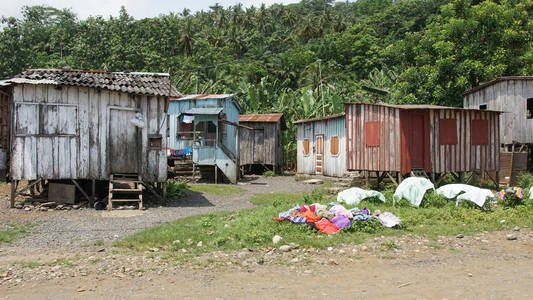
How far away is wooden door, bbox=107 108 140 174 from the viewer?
539 inches

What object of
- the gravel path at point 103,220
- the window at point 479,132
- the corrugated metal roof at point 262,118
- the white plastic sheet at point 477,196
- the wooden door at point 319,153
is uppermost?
the corrugated metal roof at point 262,118

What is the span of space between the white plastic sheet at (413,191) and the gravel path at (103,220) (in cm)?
460

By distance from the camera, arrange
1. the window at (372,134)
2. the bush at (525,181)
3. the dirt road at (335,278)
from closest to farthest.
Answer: the dirt road at (335,278) < the bush at (525,181) < the window at (372,134)

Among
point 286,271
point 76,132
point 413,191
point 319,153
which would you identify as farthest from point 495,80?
point 76,132

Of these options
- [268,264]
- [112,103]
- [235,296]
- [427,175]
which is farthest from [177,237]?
[427,175]

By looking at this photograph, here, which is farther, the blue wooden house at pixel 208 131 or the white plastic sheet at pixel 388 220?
the blue wooden house at pixel 208 131

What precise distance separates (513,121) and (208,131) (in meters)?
14.4

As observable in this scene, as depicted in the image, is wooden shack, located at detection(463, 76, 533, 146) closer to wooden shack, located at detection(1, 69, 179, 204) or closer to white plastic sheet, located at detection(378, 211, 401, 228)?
white plastic sheet, located at detection(378, 211, 401, 228)

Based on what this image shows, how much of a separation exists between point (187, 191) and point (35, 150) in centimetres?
568

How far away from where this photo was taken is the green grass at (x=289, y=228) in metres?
7.91

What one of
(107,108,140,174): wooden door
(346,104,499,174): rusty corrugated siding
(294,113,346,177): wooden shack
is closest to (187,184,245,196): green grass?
(107,108,140,174): wooden door

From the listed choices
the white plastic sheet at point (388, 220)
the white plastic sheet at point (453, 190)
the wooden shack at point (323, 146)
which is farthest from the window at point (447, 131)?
the white plastic sheet at point (388, 220)

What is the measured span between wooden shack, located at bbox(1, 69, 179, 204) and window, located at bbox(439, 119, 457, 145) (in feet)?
31.6

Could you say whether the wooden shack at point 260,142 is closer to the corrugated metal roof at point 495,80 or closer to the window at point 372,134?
the window at point 372,134
